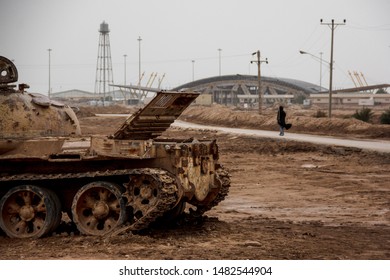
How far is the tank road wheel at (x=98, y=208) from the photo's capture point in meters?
15.0

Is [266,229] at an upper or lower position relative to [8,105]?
lower

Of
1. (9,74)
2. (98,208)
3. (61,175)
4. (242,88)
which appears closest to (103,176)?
(98,208)

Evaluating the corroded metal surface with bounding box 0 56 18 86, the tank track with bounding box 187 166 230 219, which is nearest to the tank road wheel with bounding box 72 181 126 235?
the tank track with bounding box 187 166 230 219

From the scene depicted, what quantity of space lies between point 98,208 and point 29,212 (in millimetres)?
1463

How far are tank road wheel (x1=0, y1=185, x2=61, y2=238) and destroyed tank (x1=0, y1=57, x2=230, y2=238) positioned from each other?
0.02 metres

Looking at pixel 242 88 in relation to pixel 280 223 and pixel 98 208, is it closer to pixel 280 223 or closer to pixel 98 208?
pixel 280 223

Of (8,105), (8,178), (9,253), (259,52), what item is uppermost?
(259,52)

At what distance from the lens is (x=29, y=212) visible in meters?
15.6

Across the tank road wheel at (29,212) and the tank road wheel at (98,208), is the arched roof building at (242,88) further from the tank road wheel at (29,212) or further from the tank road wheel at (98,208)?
the tank road wheel at (98,208)

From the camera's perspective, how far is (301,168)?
97.9 ft

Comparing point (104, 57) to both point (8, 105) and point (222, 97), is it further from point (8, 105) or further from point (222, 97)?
point (8, 105)

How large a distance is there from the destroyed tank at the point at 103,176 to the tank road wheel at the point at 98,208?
0.7 inches

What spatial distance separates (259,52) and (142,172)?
2351 inches

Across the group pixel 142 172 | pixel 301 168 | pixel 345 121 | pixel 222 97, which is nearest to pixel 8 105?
pixel 142 172
